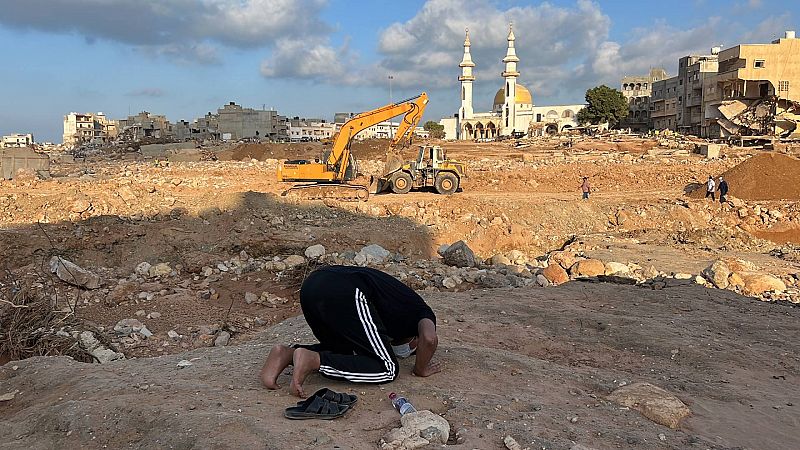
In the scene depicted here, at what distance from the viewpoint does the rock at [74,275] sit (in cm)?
852

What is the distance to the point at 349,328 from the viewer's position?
3.73 m

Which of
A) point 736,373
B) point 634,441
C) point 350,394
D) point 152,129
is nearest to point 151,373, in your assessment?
point 350,394

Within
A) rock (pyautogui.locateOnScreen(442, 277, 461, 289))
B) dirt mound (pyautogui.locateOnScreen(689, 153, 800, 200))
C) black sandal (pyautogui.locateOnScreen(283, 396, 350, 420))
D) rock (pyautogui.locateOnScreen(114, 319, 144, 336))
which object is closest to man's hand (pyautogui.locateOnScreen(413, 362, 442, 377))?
black sandal (pyautogui.locateOnScreen(283, 396, 350, 420))

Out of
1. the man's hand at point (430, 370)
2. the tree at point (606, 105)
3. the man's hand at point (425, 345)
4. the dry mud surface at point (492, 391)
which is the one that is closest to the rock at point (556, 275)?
the dry mud surface at point (492, 391)

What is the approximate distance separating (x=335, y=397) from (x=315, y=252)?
23.3ft

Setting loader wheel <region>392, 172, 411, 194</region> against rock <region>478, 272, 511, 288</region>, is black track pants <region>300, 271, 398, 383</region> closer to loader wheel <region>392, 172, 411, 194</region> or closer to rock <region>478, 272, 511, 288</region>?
rock <region>478, 272, 511, 288</region>

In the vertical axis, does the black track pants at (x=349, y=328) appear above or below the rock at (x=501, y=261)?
above

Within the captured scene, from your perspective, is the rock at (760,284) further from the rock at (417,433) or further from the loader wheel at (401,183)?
the loader wheel at (401,183)

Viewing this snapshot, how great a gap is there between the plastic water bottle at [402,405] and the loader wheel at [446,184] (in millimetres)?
14814

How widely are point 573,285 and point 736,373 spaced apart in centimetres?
345

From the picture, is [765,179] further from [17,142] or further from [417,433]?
[17,142]

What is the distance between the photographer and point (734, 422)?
12.9ft

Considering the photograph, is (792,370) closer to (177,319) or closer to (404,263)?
(404,263)

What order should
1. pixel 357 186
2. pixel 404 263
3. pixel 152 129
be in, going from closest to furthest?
pixel 404 263 → pixel 357 186 → pixel 152 129
